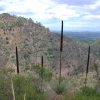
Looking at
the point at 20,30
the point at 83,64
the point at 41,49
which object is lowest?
the point at 83,64

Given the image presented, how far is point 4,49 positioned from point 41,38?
666 inches

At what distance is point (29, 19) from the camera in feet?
302

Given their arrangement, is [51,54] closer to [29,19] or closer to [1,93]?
[29,19]

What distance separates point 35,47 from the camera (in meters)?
70.0

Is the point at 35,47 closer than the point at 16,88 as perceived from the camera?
No

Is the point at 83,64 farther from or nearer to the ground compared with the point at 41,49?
nearer to the ground

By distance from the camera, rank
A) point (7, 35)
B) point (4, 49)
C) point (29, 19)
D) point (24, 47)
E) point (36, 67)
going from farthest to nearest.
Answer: point (29, 19) → point (7, 35) → point (24, 47) → point (4, 49) → point (36, 67)

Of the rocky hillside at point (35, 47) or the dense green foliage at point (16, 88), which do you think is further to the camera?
the rocky hillside at point (35, 47)

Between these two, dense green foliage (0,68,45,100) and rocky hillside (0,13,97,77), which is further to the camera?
rocky hillside (0,13,97,77)

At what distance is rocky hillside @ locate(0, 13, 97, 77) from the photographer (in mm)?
61763

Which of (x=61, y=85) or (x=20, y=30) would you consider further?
(x=20, y=30)

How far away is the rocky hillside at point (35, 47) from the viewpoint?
61.8 meters

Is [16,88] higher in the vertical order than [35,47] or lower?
higher

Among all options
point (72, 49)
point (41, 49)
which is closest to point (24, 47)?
point (41, 49)
